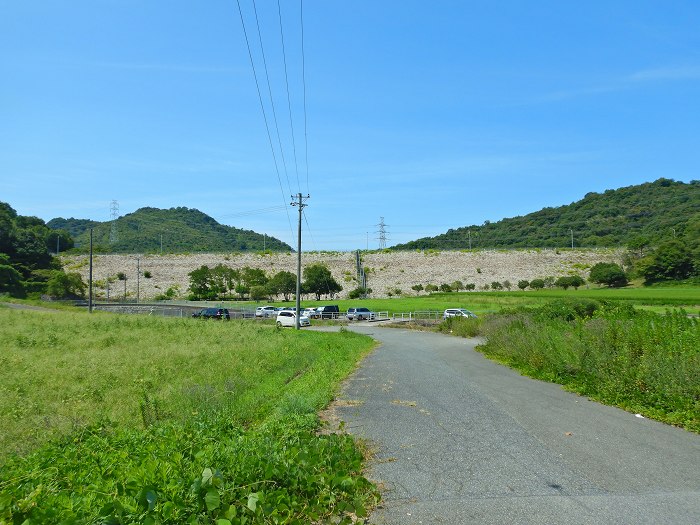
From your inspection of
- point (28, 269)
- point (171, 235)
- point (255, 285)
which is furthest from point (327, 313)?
point (171, 235)

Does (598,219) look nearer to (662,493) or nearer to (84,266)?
(84,266)

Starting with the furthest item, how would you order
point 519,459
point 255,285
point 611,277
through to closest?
point 255,285 < point 611,277 < point 519,459

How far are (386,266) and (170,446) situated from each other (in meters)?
112

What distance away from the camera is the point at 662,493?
5770 millimetres

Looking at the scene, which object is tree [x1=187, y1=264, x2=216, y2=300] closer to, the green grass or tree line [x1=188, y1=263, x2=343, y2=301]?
tree line [x1=188, y1=263, x2=343, y2=301]

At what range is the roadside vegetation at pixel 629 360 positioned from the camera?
9.70 m

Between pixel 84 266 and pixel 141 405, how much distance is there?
11319 centimetres

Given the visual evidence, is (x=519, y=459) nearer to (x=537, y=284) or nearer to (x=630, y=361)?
(x=630, y=361)

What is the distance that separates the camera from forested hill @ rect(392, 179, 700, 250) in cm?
12139

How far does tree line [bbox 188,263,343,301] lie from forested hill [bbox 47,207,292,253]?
2024 inches

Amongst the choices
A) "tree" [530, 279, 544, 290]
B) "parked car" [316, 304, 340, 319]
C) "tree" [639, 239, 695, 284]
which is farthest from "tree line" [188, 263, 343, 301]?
"tree" [639, 239, 695, 284]

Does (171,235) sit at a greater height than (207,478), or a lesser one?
greater

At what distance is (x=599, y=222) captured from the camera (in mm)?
145500

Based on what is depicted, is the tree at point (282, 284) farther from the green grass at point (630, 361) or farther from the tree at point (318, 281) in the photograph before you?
the green grass at point (630, 361)
